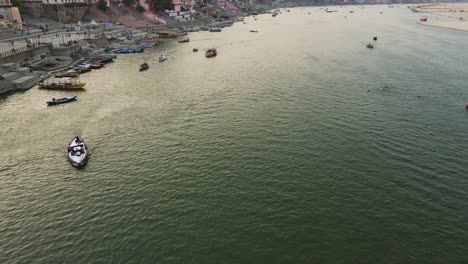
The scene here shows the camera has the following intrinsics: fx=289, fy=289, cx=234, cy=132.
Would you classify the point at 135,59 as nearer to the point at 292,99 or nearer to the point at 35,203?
the point at 292,99

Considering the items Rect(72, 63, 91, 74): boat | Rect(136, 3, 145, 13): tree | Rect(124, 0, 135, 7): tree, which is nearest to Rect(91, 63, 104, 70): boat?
Rect(72, 63, 91, 74): boat

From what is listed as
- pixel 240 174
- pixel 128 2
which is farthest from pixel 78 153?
pixel 128 2

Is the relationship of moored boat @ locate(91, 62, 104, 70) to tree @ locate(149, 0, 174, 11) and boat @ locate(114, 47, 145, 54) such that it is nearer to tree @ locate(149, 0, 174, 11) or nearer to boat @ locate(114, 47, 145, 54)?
boat @ locate(114, 47, 145, 54)

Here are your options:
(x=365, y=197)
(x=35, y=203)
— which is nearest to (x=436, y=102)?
(x=365, y=197)

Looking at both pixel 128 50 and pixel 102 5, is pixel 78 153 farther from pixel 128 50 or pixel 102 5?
pixel 102 5

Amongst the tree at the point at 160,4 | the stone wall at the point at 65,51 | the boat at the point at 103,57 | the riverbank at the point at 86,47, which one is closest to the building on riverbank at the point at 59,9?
the riverbank at the point at 86,47

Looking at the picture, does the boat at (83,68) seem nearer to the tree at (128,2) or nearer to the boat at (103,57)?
the boat at (103,57)
